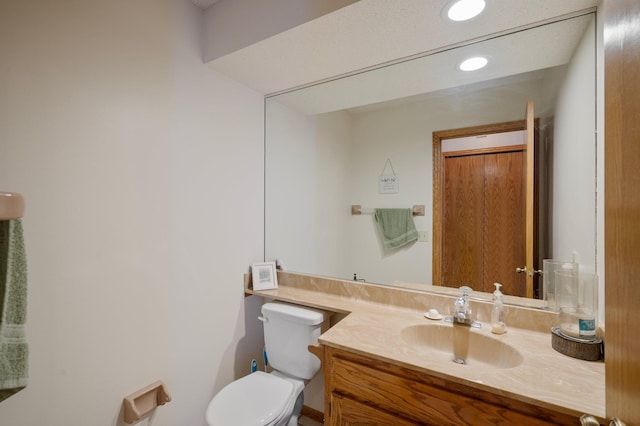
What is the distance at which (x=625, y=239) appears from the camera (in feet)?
1.71

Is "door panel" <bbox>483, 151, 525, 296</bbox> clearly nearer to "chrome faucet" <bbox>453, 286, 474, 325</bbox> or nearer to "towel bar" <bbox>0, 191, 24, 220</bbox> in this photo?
"chrome faucet" <bbox>453, 286, 474, 325</bbox>

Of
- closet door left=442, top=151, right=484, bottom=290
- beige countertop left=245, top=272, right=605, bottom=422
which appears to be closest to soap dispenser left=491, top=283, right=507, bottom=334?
beige countertop left=245, top=272, right=605, bottom=422

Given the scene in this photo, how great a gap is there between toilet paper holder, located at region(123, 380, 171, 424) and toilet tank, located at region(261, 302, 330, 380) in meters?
0.58

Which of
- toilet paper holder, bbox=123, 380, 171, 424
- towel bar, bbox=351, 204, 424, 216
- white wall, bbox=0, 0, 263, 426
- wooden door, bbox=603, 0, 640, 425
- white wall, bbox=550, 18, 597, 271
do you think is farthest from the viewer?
towel bar, bbox=351, 204, 424, 216

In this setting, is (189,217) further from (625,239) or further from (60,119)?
(625,239)

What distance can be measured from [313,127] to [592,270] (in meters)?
1.86

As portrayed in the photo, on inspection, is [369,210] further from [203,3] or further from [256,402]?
[203,3]

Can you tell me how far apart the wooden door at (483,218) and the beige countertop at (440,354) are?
26 centimetres

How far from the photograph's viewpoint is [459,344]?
4.25ft

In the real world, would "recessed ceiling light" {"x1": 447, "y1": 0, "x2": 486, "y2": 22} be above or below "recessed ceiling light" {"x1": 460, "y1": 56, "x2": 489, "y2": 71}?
above

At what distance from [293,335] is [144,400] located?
30.3 inches

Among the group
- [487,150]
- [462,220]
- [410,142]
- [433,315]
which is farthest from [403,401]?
[410,142]

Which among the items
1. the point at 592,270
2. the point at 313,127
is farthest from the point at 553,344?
the point at 313,127

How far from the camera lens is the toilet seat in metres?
1.29
